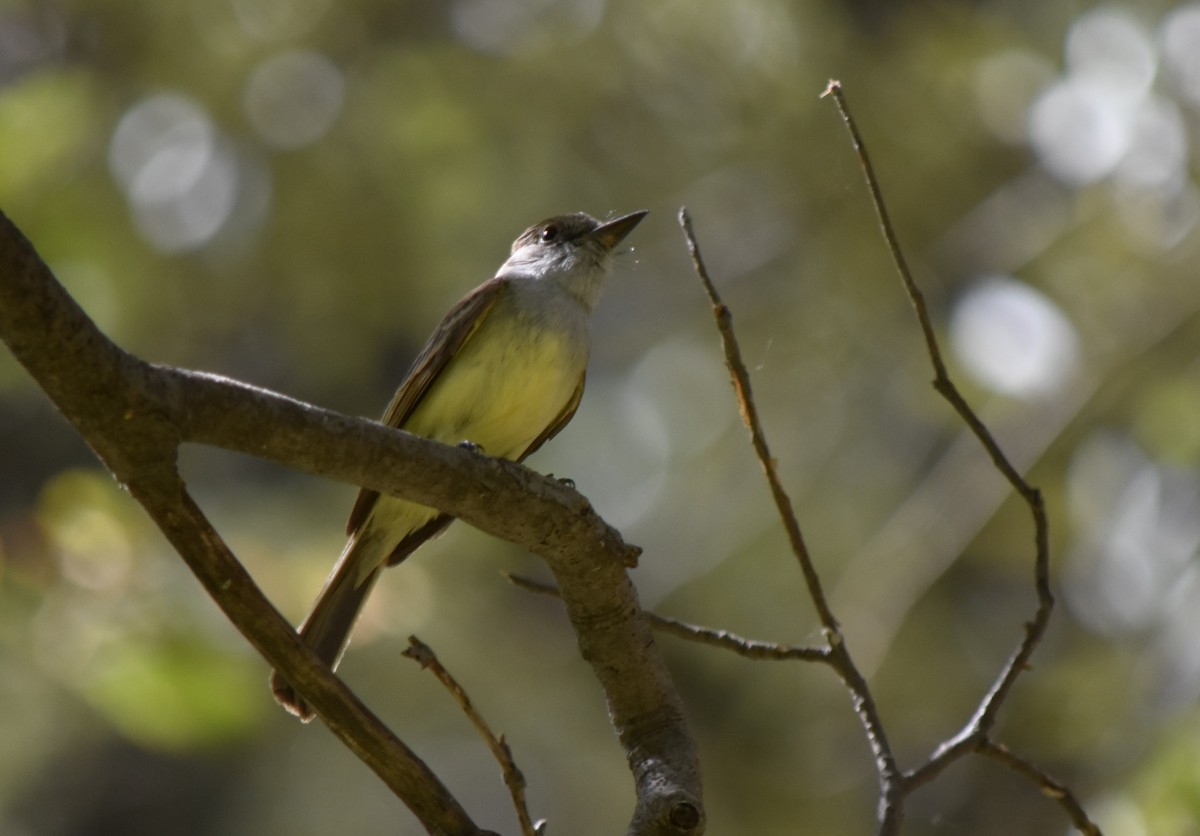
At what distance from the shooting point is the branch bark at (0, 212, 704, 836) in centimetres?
188

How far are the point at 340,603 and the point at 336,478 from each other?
1.94m

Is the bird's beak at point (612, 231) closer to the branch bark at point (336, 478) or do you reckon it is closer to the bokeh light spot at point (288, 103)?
the branch bark at point (336, 478)

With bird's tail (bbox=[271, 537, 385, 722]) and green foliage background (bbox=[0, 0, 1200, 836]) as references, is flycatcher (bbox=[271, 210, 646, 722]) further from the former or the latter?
green foliage background (bbox=[0, 0, 1200, 836])

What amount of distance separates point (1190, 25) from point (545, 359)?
4.26 meters

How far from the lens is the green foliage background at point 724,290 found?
6.71 meters

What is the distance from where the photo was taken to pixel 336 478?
2189 mm

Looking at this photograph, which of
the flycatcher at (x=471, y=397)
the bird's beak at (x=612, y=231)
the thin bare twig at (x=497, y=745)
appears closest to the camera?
the thin bare twig at (x=497, y=745)

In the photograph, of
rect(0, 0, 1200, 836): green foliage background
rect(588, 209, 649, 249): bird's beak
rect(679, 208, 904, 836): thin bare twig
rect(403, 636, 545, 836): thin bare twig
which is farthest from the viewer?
rect(0, 0, 1200, 836): green foliage background

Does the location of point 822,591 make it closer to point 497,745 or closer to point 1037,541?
point 1037,541

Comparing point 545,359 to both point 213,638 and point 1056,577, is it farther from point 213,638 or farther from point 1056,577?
point 1056,577

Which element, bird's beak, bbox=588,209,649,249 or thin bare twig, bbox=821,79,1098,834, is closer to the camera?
thin bare twig, bbox=821,79,1098,834

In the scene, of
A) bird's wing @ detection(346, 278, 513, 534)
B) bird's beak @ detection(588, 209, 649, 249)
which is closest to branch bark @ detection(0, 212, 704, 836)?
bird's wing @ detection(346, 278, 513, 534)

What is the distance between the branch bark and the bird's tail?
152 cm

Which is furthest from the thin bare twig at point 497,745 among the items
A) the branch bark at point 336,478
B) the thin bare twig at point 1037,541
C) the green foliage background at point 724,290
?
the green foliage background at point 724,290
